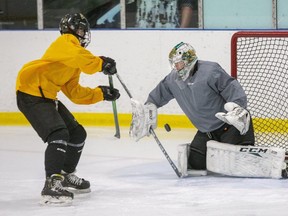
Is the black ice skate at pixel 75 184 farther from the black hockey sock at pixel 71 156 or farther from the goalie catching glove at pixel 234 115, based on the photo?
the goalie catching glove at pixel 234 115

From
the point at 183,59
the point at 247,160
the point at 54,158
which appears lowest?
the point at 247,160

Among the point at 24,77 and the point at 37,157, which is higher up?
the point at 24,77

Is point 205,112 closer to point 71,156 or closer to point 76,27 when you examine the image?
point 71,156

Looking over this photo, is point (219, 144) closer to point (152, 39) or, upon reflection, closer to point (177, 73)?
point (177, 73)

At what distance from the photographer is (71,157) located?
5359 mm

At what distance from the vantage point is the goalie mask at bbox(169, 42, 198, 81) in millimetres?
5555

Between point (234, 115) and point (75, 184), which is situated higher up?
point (234, 115)

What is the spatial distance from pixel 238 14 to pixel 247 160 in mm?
2465

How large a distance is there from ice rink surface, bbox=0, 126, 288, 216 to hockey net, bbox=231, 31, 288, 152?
0.59 meters

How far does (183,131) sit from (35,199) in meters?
2.55

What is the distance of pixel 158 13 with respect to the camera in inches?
319

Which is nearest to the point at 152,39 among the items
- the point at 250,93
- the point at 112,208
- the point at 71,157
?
the point at 250,93

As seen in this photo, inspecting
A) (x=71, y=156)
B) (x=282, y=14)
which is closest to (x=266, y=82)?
(x=282, y=14)

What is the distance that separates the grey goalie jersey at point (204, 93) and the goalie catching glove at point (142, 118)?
3.5 inches
